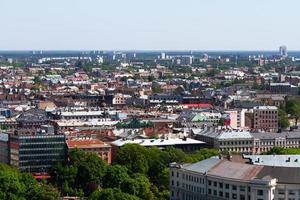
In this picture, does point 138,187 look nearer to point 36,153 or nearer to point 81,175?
point 81,175

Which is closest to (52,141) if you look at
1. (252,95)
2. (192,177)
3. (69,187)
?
(69,187)

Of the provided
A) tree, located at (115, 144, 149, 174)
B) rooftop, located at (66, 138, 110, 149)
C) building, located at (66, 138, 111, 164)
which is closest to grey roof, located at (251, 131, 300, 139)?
building, located at (66, 138, 111, 164)

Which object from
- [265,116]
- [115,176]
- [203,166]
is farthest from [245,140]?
[203,166]

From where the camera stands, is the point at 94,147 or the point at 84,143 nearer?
the point at 94,147

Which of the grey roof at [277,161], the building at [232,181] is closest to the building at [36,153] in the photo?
the building at [232,181]

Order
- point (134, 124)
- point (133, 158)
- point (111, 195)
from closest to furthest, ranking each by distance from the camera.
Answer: point (111, 195) → point (133, 158) → point (134, 124)

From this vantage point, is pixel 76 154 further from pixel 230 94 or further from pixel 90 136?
pixel 230 94
